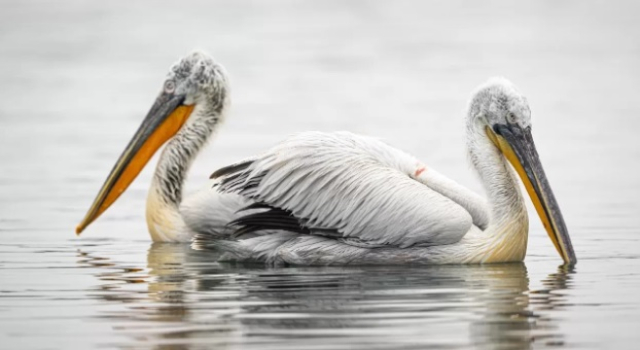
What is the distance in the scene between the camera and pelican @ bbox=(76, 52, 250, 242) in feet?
34.2

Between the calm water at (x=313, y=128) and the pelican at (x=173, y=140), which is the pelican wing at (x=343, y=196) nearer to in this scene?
the calm water at (x=313, y=128)

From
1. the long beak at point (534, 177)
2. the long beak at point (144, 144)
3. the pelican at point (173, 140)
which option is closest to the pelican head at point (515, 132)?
the long beak at point (534, 177)

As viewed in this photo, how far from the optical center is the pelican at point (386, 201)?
8.66 meters

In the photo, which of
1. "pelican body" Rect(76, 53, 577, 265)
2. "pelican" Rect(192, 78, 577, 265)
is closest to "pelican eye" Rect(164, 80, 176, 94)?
"pelican body" Rect(76, 53, 577, 265)

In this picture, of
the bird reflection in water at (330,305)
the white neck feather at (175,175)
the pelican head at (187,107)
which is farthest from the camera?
the pelican head at (187,107)

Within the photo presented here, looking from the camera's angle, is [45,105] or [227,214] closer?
[227,214]

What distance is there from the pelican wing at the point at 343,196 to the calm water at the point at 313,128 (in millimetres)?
247

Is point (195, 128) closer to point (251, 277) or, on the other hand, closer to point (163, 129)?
point (163, 129)

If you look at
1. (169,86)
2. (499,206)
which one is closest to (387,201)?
(499,206)

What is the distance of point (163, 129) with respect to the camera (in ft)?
35.9

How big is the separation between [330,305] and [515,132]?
216 centimetres

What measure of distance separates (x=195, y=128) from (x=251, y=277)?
2723 mm

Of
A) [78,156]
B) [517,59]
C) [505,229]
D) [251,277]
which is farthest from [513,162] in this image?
Result: [517,59]

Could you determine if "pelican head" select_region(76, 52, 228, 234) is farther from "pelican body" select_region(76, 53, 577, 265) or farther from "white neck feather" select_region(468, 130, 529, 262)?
"white neck feather" select_region(468, 130, 529, 262)
